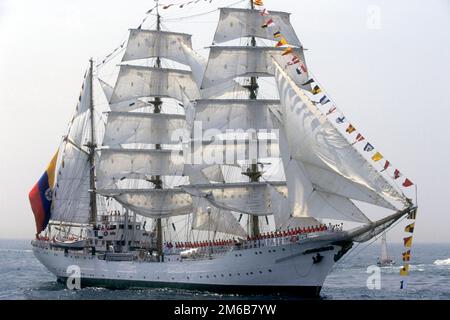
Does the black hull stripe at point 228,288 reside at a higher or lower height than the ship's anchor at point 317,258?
lower

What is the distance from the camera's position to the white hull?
47062mm

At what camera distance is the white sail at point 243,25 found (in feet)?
178

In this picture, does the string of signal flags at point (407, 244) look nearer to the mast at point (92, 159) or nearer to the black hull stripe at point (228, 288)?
the black hull stripe at point (228, 288)

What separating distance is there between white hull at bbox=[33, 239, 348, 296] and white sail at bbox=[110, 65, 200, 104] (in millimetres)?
14256

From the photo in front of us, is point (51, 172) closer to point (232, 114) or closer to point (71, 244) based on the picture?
point (71, 244)

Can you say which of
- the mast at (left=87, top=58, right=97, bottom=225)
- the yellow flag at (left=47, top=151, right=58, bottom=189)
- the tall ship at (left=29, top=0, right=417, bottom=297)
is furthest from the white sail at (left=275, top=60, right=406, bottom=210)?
the yellow flag at (left=47, top=151, right=58, bottom=189)

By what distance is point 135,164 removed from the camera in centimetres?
6084

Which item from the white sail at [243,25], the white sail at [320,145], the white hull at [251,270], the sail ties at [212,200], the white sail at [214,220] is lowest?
the white hull at [251,270]

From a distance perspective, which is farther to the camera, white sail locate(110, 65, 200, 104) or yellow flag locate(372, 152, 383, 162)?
white sail locate(110, 65, 200, 104)

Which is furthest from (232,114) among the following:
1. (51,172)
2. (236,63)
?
(51,172)

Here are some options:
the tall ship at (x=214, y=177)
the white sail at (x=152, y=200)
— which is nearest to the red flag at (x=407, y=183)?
the tall ship at (x=214, y=177)

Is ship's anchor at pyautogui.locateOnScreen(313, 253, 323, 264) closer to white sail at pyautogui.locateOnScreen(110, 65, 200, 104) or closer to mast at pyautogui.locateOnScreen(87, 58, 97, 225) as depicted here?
white sail at pyautogui.locateOnScreen(110, 65, 200, 104)

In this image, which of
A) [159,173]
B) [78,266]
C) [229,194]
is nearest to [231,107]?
[229,194]

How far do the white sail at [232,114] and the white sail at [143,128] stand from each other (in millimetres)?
7931
